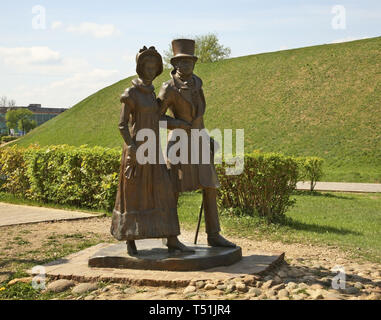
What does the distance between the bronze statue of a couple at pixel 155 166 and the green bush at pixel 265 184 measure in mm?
3334

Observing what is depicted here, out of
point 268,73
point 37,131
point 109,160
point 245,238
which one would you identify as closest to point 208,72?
point 268,73

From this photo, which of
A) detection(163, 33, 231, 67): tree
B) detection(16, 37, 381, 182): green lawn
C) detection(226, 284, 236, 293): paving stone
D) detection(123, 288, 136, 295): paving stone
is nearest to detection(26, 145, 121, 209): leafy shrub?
detection(123, 288, 136, 295): paving stone

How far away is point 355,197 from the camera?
13.2m

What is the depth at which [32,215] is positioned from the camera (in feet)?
30.5

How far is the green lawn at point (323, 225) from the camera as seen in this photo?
7105 millimetres

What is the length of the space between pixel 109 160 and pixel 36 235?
9.21ft

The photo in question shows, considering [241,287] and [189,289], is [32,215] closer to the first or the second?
[189,289]

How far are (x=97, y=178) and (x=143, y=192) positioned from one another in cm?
533

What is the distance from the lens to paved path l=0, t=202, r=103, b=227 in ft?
28.4

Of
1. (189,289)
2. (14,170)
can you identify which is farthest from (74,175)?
(189,289)

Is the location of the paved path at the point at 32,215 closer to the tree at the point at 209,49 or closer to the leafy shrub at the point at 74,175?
the leafy shrub at the point at 74,175

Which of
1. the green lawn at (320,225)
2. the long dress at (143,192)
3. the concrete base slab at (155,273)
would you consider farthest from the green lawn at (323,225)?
the long dress at (143,192)
